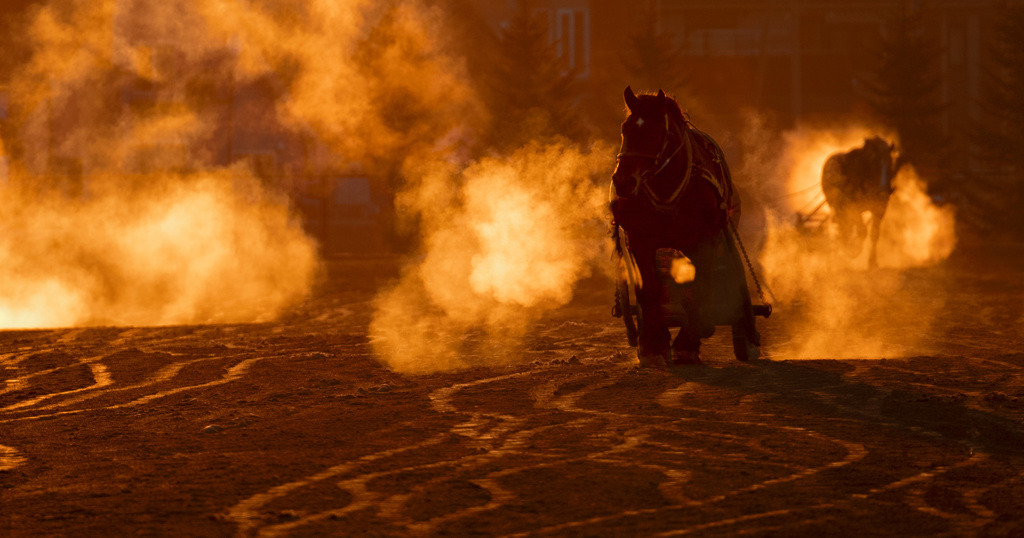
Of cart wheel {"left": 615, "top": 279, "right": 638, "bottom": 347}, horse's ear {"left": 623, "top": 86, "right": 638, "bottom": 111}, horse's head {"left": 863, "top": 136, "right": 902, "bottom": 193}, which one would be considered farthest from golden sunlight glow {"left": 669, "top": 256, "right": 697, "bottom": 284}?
horse's head {"left": 863, "top": 136, "right": 902, "bottom": 193}

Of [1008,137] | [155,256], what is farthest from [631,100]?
[1008,137]

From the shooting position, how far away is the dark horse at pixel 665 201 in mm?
8227

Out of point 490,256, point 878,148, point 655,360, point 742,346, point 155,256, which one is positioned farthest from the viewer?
point 155,256

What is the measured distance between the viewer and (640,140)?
8.22 meters

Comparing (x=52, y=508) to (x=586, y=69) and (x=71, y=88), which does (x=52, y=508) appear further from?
Answer: (x=586, y=69)

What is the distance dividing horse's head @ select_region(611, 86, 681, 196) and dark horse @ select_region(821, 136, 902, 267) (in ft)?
53.8

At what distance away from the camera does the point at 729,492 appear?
531cm

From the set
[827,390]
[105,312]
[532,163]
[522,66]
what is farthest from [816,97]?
[827,390]

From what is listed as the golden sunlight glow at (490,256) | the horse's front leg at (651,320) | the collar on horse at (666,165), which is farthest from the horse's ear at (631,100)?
the golden sunlight glow at (490,256)

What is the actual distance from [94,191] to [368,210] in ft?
28.8

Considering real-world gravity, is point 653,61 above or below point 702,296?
above

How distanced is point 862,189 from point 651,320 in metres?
16.4

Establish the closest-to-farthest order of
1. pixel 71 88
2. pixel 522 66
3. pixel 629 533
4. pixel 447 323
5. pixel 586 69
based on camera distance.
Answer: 1. pixel 629 533
2. pixel 447 323
3. pixel 71 88
4. pixel 522 66
5. pixel 586 69

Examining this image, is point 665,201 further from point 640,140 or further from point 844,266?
point 844,266
